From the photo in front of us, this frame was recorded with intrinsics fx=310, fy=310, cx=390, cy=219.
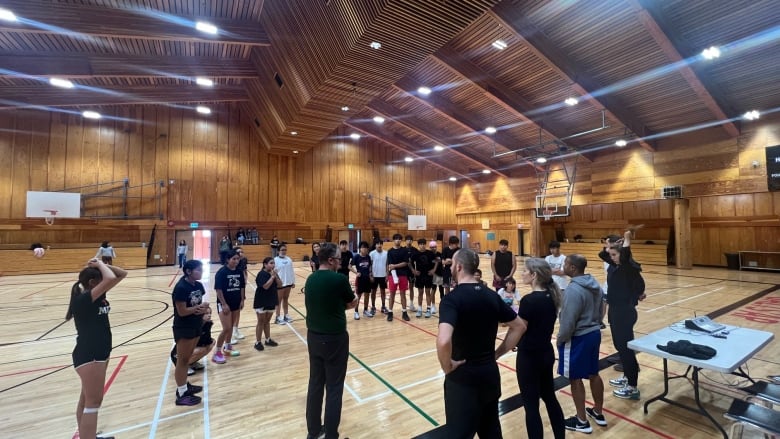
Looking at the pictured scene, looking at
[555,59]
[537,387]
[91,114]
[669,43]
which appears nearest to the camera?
[537,387]

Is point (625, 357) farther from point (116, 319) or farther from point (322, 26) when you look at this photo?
point (116, 319)

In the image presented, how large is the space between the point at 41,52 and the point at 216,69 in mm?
4799

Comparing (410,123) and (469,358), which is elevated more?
Answer: (410,123)

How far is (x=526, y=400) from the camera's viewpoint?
2314 mm

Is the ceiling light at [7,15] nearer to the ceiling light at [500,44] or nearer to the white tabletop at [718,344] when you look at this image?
the ceiling light at [500,44]

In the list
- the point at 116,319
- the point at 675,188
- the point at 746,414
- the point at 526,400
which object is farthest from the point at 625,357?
the point at 675,188

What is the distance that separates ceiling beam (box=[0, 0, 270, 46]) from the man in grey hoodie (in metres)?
11.0

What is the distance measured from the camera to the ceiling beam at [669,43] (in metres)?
7.93

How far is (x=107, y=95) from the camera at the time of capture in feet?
43.7

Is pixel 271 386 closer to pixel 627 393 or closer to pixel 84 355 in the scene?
pixel 84 355

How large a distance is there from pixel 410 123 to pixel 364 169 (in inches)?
216

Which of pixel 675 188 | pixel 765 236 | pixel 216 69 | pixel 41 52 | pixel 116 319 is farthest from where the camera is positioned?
pixel 675 188

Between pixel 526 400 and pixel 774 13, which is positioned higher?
pixel 774 13

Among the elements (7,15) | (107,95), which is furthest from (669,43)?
(107,95)
